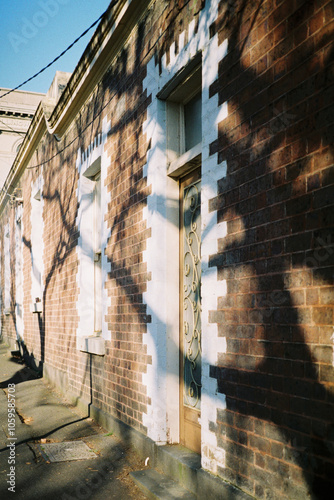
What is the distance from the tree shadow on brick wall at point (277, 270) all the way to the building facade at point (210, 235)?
1 centimetres

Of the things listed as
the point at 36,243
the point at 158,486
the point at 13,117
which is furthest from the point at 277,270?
the point at 13,117

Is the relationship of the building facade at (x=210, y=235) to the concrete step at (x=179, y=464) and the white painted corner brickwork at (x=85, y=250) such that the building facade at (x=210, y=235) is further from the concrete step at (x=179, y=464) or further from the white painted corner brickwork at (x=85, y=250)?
the concrete step at (x=179, y=464)

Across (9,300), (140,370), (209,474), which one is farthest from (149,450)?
(9,300)

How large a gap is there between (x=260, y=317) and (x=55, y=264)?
24.4 ft

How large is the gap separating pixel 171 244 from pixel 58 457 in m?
2.61

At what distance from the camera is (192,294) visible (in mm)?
4828

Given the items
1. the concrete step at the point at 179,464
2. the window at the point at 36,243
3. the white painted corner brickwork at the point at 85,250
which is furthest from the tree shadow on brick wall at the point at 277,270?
the window at the point at 36,243

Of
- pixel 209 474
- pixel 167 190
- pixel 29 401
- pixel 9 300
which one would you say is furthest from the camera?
Result: pixel 9 300

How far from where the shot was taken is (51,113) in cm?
1012

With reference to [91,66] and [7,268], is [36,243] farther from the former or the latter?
[7,268]

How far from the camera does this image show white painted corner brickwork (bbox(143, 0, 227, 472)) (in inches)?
151

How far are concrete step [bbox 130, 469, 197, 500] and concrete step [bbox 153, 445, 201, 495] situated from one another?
49 mm

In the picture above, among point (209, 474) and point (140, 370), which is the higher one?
point (140, 370)

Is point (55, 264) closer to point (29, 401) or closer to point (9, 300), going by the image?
point (29, 401)
